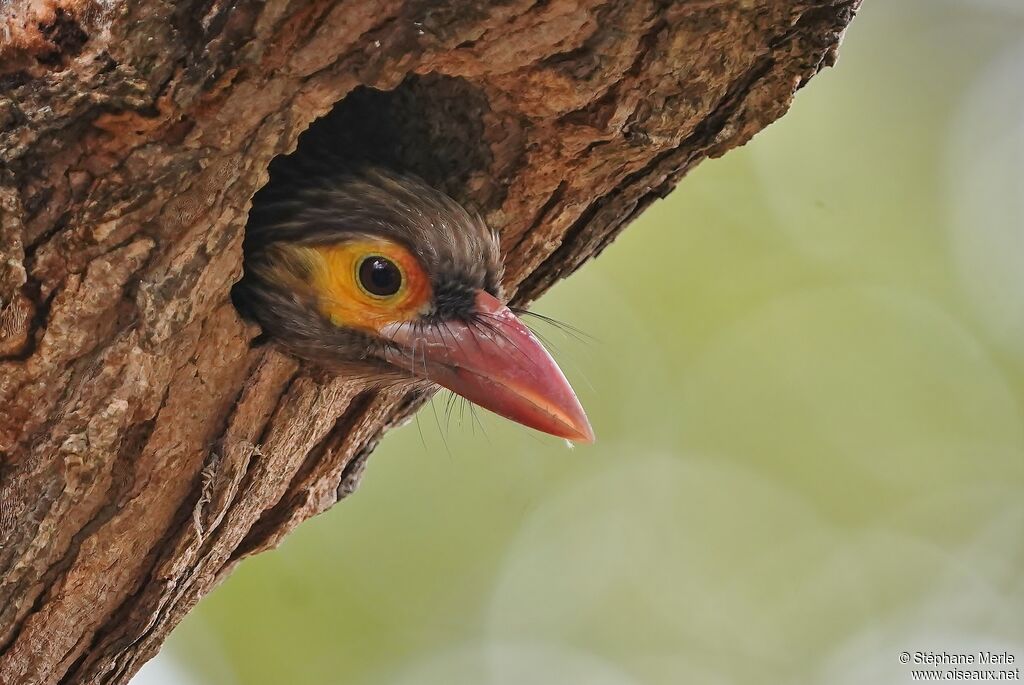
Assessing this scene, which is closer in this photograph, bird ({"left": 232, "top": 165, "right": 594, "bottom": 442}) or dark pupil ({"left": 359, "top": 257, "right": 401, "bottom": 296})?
bird ({"left": 232, "top": 165, "right": 594, "bottom": 442})

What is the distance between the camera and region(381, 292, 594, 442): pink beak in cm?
311

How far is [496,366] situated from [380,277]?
1.49 feet

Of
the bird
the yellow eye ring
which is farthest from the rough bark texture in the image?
the yellow eye ring

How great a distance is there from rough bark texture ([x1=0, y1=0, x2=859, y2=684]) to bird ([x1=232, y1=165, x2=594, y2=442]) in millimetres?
251

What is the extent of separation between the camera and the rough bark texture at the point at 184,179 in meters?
2.45

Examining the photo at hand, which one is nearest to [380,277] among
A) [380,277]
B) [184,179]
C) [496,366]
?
[380,277]

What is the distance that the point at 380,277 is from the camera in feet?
10.9

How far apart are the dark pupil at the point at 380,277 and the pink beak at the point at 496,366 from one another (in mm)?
113

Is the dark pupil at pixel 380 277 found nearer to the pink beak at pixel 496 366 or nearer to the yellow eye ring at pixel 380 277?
the yellow eye ring at pixel 380 277

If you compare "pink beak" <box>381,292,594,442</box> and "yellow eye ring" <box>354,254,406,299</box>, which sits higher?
"yellow eye ring" <box>354,254,406,299</box>

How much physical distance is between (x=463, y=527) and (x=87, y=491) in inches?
189

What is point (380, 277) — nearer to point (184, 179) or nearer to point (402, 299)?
point (402, 299)

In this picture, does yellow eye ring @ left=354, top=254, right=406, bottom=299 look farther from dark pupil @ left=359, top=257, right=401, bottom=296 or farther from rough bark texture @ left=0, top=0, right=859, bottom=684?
rough bark texture @ left=0, top=0, right=859, bottom=684

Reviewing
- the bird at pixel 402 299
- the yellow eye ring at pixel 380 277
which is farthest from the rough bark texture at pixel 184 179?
the yellow eye ring at pixel 380 277
